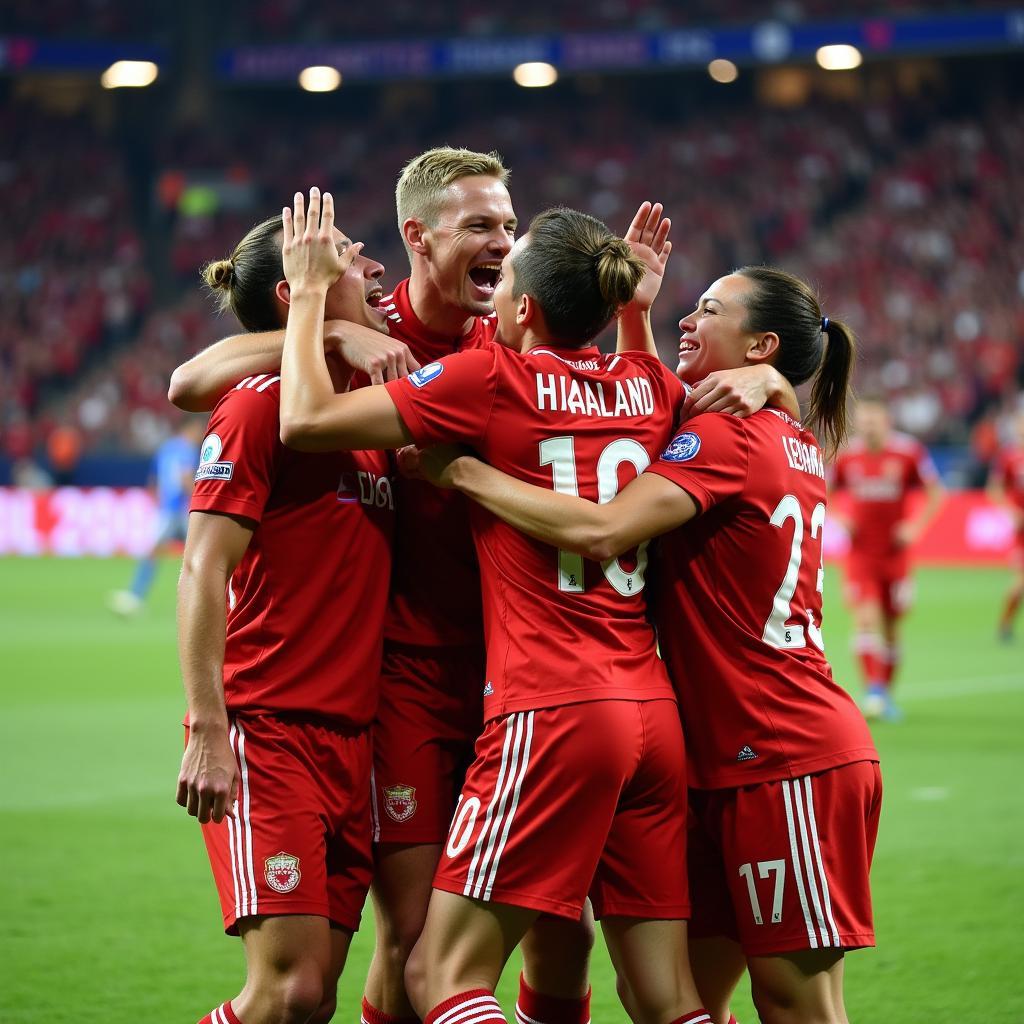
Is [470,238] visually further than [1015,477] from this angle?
No

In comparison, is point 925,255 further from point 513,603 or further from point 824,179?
point 513,603

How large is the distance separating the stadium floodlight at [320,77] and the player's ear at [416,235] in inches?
1347

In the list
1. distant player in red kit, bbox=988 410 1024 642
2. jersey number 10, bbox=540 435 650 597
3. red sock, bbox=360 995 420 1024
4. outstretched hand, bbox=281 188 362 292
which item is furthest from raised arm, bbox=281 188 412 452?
distant player in red kit, bbox=988 410 1024 642

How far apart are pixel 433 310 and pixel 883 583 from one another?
26.8 ft

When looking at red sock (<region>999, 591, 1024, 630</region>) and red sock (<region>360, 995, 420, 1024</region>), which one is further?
red sock (<region>999, 591, 1024, 630</region>)

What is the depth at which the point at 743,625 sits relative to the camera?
3.88 m

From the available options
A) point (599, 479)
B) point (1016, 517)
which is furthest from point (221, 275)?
point (1016, 517)

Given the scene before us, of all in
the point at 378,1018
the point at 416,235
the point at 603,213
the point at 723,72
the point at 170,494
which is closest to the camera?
the point at 378,1018

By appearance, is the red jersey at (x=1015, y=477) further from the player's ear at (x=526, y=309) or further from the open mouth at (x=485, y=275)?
the player's ear at (x=526, y=309)

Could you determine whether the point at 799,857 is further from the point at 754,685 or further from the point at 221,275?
the point at 221,275

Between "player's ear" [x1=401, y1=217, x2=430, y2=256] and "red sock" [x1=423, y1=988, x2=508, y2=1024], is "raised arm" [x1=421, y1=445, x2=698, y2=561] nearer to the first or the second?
"player's ear" [x1=401, y1=217, x2=430, y2=256]

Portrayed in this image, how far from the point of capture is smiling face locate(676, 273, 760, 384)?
4.16 meters

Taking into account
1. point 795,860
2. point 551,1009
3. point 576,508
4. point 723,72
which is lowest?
point 551,1009

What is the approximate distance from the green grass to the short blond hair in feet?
9.18
